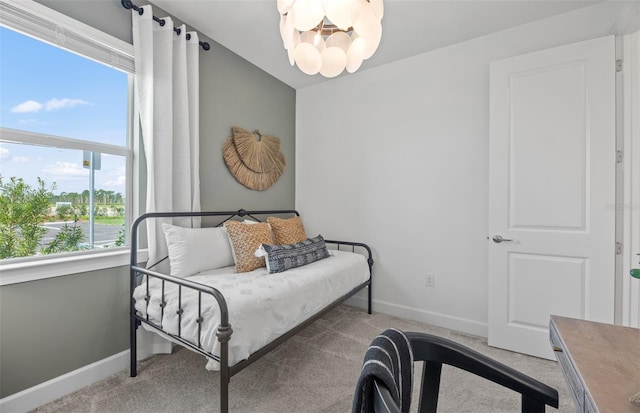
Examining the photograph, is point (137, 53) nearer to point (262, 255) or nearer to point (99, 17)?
point (99, 17)

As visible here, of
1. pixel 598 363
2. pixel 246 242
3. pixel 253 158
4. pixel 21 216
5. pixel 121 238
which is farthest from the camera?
pixel 253 158

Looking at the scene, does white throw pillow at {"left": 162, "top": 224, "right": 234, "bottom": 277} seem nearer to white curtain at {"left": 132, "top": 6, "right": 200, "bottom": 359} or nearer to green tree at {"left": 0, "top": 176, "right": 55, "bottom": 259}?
white curtain at {"left": 132, "top": 6, "right": 200, "bottom": 359}

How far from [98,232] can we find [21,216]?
15.1 inches

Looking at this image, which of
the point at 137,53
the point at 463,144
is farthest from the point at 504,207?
the point at 137,53

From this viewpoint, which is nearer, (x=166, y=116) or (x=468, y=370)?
(x=468, y=370)

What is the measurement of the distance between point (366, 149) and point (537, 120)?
56.0 inches

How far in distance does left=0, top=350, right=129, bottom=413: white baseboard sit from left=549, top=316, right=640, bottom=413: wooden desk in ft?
7.58

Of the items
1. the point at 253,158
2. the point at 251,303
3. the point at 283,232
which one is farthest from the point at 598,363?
the point at 253,158

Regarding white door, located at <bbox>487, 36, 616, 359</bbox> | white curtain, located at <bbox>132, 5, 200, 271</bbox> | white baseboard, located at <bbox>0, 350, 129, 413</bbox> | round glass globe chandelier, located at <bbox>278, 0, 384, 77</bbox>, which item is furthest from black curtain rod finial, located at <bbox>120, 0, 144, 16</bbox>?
white door, located at <bbox>487, 36, 616, 359</bbox>

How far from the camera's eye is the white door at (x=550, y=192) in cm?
186

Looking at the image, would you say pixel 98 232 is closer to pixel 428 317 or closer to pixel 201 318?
pixel 201 318

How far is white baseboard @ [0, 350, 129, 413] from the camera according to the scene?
56.3 inches

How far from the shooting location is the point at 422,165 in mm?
2629

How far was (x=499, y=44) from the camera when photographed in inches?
90.3
